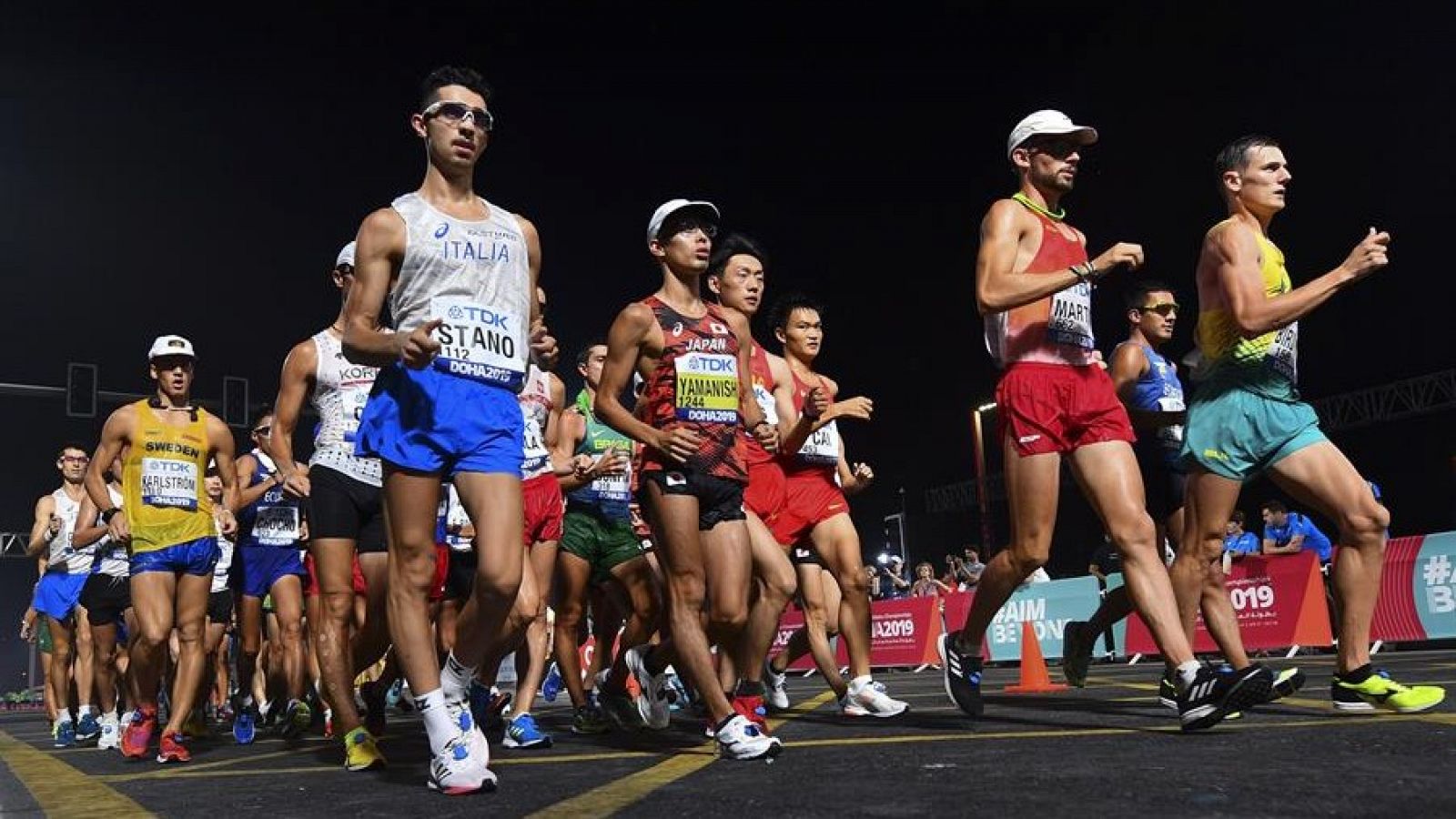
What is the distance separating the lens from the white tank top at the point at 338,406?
5633 millimetres

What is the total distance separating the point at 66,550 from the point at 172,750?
623 centimetres

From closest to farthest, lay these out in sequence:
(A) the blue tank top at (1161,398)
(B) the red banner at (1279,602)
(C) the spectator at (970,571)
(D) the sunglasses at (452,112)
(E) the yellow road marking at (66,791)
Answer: (E) the yellow road marking at (66,791) < (D) the sunglasses at (452,112) < (A) the blue tank top at (1161,398) < (B) the red banner at (1279,602) < (C) the spectator at (970,571)

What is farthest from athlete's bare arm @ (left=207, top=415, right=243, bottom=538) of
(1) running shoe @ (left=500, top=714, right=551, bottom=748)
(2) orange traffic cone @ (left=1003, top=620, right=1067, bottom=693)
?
(2) orange traffic cone @ (left=1003, top=620, right=1067, bottom=693)

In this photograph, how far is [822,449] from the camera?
23.2ft

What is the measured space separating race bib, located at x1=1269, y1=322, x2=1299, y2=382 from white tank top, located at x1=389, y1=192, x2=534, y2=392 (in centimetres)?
311

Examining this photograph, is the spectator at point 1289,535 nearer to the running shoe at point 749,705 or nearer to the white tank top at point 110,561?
the running shoe at point 749,705

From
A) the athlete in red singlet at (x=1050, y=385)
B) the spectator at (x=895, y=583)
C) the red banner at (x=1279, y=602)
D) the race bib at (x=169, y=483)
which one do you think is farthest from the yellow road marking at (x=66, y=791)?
the spectator at (x=895, y=583)

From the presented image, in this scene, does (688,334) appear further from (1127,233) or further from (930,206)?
(930,206)

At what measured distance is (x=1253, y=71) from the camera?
858 inches

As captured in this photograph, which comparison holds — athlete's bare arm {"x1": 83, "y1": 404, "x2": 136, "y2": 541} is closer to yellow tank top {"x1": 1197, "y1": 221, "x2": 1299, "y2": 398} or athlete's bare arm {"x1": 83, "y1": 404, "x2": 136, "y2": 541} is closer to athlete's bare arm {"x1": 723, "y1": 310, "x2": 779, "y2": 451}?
athlete's bare arm {"x1": 723, "y1": 310, "x2": 779, "y2": 451}

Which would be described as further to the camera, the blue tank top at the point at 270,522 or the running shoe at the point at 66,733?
the running shoe at the point at 66,733

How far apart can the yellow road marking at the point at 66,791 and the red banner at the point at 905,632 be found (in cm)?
1188

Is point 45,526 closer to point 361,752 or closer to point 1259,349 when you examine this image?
point 361,752

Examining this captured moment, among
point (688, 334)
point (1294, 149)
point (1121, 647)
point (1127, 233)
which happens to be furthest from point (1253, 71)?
point (688, 334)
